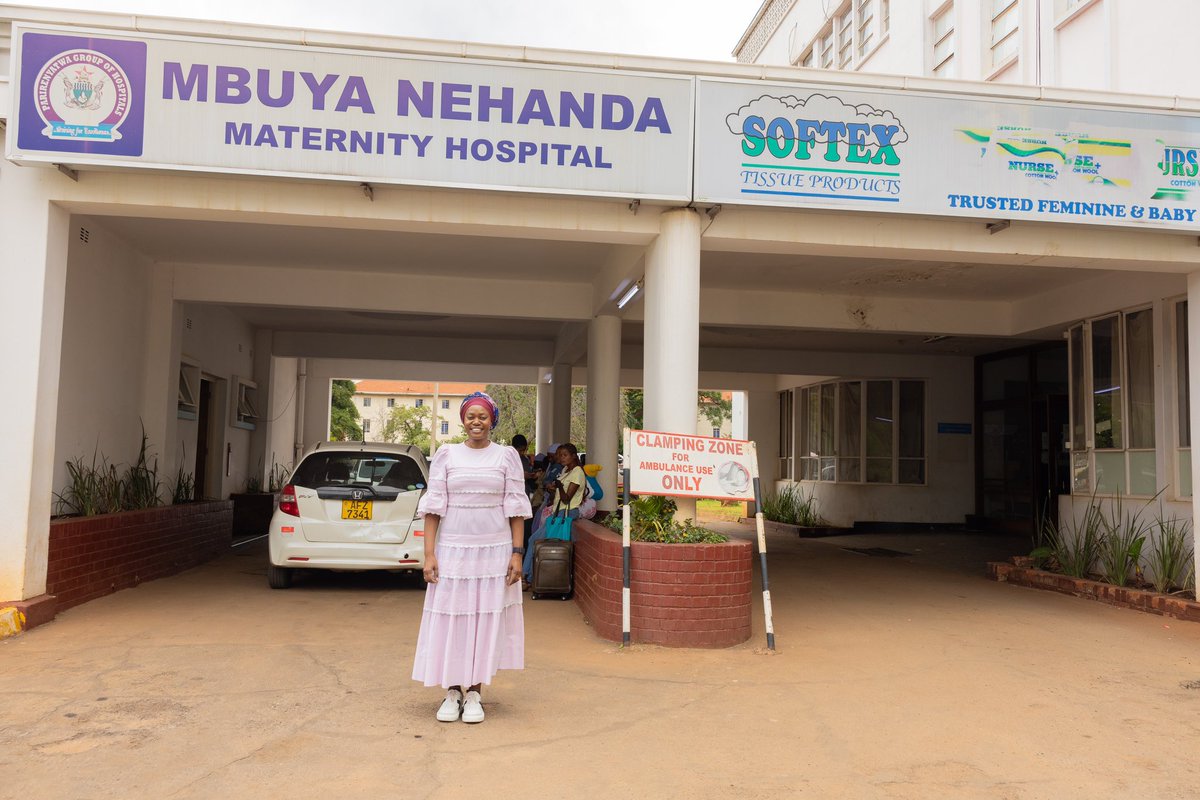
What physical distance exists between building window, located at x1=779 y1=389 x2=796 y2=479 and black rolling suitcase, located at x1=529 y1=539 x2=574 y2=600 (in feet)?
41.4

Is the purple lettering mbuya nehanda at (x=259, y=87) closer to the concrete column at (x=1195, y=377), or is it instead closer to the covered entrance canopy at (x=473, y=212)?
the covered entrance canopy at (x=473, y=212)

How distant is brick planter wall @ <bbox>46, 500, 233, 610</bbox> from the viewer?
7492 mm

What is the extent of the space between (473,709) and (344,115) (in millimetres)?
4241

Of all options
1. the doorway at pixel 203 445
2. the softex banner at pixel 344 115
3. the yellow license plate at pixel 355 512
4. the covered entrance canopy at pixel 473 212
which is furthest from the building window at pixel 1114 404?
the doorway at pixel 203 445

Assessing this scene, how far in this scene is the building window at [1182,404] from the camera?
29.1 feet

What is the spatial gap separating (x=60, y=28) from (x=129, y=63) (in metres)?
0.49

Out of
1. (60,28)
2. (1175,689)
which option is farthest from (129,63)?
(1175,689)

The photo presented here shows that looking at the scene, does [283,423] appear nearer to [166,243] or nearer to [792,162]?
[166,243]

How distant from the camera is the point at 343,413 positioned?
1620 inches

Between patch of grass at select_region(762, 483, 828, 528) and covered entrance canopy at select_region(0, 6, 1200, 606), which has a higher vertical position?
covered entrance canopy at select_region(0, 6, 1200, 606)

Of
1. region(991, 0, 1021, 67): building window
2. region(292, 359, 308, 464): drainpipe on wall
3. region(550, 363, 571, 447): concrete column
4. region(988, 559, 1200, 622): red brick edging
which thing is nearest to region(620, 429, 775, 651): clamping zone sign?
region(988, 559, 1200, 622): red brick edging

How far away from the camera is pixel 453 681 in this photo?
476 cm

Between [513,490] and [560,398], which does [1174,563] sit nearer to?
[513,490]

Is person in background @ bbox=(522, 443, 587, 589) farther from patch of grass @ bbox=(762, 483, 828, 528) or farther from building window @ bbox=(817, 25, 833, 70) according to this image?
building window @ bbox=(817, 25, 833, 70)
